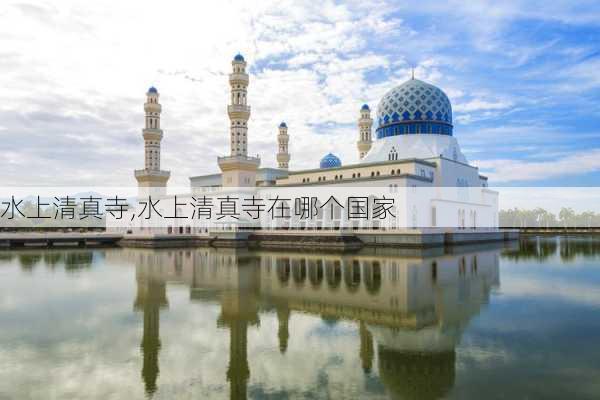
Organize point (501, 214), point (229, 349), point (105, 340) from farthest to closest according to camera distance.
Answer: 1. point (501, 214)
2. point (105, 340)
3. point (229, 349)

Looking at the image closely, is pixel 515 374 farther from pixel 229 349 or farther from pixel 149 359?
pixel 149 359

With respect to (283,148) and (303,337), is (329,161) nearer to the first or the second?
(283,148)

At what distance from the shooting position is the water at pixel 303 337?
5.27 m

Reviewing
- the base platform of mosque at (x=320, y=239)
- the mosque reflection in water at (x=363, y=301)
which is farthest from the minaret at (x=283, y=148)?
the mosque reflection in water at (x=363, y=301)

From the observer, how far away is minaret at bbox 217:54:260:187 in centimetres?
3475

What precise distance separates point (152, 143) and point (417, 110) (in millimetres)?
22752

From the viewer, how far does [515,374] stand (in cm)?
554

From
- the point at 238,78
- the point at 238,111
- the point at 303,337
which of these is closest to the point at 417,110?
the point at 238,111

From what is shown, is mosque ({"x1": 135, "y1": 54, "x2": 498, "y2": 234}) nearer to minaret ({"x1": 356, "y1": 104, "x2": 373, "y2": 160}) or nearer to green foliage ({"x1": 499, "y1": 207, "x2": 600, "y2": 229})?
minaret ({"x1": 356, "y1": 104, "x2": 373, "y2": 160})

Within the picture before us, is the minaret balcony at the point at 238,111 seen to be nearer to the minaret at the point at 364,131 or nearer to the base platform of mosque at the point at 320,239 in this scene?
the base platform of mosque at the point at 320,239

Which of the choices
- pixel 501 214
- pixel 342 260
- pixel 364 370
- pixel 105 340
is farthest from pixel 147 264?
pixel 501 214

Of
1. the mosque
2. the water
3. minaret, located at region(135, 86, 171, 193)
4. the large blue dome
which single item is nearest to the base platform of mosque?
the mosque

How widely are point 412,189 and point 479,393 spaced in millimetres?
25026

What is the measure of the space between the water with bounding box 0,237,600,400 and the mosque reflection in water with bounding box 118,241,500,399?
0.04 metres
